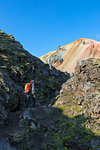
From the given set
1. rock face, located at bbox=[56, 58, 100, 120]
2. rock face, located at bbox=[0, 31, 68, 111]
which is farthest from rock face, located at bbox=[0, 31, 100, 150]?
rock face, located at bbox=[0, 31, 68, 111]

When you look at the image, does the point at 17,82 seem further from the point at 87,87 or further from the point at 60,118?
the point at 87,87

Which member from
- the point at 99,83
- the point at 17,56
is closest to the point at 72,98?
the point at 99,83

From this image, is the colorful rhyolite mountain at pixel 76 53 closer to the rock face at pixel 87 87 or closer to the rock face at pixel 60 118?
the rock face at pixel 87 87

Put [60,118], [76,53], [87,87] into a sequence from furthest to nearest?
[76,53] < [87,87] < [60,118]

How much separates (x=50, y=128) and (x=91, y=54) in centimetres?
7781

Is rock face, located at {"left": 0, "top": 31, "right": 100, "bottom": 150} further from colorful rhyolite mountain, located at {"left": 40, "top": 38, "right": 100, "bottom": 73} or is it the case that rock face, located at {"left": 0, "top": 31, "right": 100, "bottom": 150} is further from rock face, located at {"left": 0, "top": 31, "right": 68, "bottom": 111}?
colorful rhyolite mountain, located at {"left": 40, "top": 38, "right": 100, "bottom": 73}

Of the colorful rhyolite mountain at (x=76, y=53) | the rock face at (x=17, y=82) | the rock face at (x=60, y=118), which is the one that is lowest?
the rock face at (x=60, y=118)

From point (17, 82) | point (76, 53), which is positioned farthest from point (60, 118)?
point (76, 53)

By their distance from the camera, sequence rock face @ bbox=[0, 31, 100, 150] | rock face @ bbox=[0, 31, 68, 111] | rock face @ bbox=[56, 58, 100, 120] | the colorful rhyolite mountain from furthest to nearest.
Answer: the colorful rhyolite mountain, rock face @ bbox=[0, 31, 68, 111], rock face @ bbox=[56, 58, 100, 120], rock face @ bbox=[0, 31, 100, 150]

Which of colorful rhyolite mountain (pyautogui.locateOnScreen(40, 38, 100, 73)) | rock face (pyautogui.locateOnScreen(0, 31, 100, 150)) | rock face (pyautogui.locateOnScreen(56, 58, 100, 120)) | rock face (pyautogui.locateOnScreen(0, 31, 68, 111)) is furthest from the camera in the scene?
colorful rhyolite mountain (pyautogui.locateOnScreen(40, 38, 100, 73))

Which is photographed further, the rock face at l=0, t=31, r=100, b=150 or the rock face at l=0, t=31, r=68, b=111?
the rock face at l=0, t=31, r=68, b=111

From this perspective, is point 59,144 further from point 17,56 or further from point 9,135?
point 17,56

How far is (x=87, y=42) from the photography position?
9100 centimetres

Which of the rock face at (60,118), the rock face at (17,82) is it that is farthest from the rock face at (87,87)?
the rock face at (17,82)
